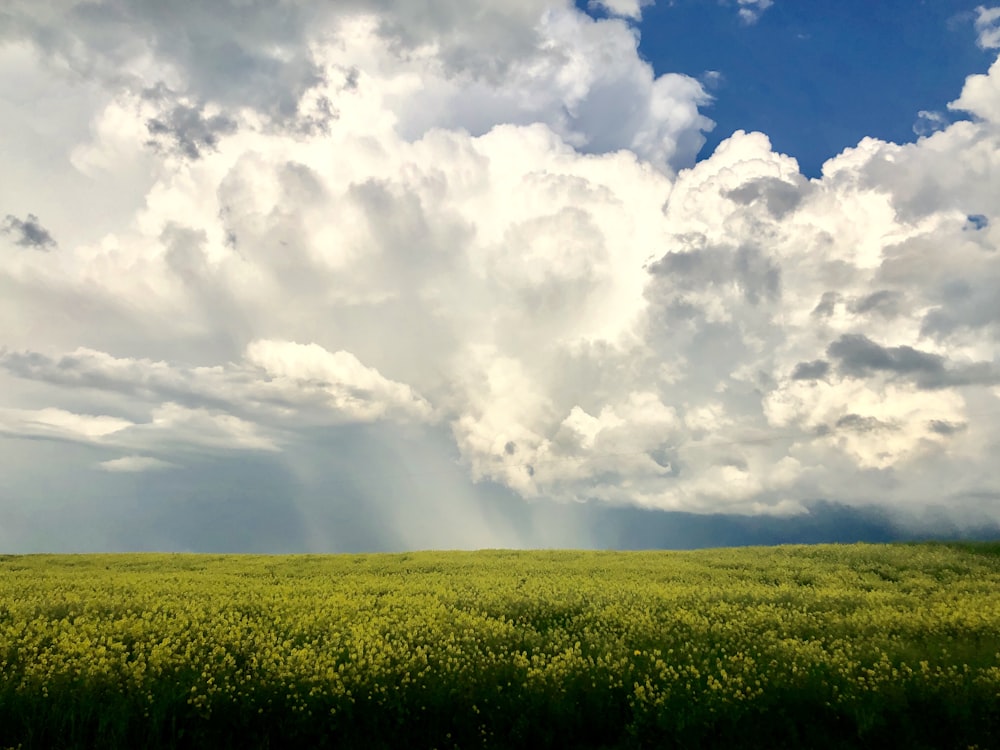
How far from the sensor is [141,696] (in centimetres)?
1092

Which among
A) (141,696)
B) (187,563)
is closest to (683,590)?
(141,696)

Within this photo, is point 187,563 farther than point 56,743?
Yes

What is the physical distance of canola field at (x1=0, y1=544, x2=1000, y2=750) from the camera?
10.8m

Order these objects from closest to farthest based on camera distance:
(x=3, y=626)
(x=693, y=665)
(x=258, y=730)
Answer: (x=258, y=730), (x=693, y=665), (x=3, y=626)

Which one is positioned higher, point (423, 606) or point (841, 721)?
point (423, 606)

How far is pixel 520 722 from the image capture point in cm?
1094

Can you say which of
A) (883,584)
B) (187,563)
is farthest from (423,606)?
(187,563)

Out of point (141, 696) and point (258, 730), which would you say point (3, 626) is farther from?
point (258, 730)

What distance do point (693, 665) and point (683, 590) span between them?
8.73 metres

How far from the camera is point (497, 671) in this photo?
12.4 m

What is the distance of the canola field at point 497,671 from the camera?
10.8 meters

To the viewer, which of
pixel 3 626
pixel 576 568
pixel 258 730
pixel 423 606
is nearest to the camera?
pixel 258 730

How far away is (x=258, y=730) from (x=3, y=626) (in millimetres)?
7594

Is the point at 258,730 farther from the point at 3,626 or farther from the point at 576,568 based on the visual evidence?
the point at 576,568
